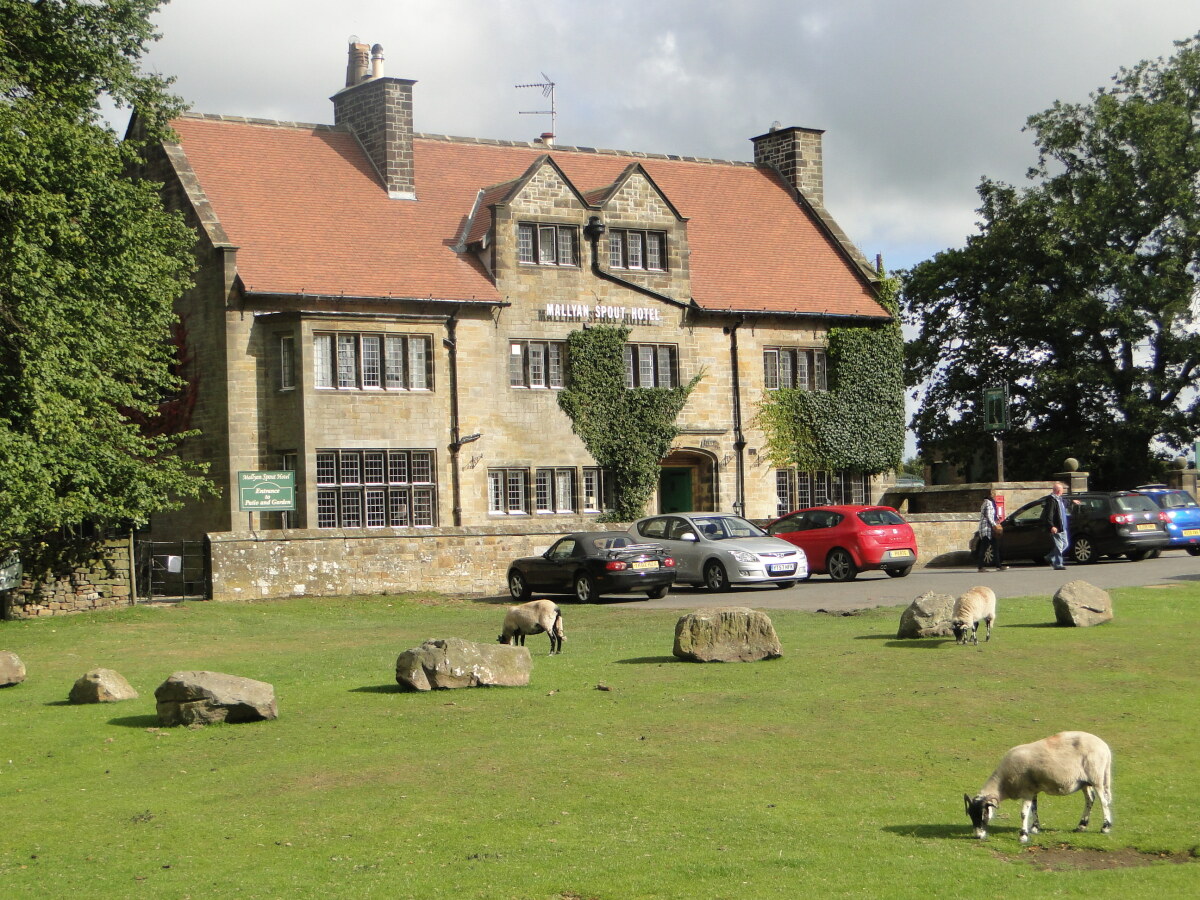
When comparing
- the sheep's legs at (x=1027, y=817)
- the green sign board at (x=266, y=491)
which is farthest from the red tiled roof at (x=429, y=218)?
the sheep's legs at (x=1027, y=817)

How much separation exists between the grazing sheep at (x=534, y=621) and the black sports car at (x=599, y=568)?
366 inches

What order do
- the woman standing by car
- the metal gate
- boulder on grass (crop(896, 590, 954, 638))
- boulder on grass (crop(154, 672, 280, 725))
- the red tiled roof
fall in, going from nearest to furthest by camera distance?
boulder on grass (crop(154, 672, 280, 725)) < boulder on grass (crop(896, 590, 954, 638)) < the metal gate < the woman standing by car < the red tiled roof

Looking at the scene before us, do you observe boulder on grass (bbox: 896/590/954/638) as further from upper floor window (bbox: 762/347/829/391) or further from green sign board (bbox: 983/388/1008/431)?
upper floor window (bbox: 762/347/829/391)

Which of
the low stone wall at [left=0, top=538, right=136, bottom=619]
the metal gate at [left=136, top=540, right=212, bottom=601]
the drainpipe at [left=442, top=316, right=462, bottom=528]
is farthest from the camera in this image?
the drainpipe at [left=442, top=316, right=462, bottom=528]

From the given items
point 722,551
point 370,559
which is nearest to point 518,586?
point 370,559

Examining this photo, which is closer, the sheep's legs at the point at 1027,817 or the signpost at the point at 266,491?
the sheep's legs at the point at 1027,817

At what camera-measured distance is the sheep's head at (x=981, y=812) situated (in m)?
9.40

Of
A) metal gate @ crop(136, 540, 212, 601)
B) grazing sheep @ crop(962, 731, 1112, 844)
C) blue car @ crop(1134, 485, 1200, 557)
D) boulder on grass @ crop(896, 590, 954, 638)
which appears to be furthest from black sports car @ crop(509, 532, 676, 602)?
grazing sheep @ crop(962, 731, 1112, 844)

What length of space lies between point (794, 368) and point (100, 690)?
104ft

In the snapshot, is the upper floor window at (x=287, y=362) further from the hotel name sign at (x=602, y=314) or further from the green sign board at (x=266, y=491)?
the hotel name sign at (x=602, y=314)

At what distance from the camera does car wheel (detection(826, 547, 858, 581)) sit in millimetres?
33000

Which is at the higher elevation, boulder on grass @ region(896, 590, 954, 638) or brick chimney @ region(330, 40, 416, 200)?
brick chimney @ region(330, 40, 416, 200)

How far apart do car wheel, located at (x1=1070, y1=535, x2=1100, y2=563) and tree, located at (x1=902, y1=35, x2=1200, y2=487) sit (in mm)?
17278

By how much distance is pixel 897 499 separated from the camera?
4522 centimetres
